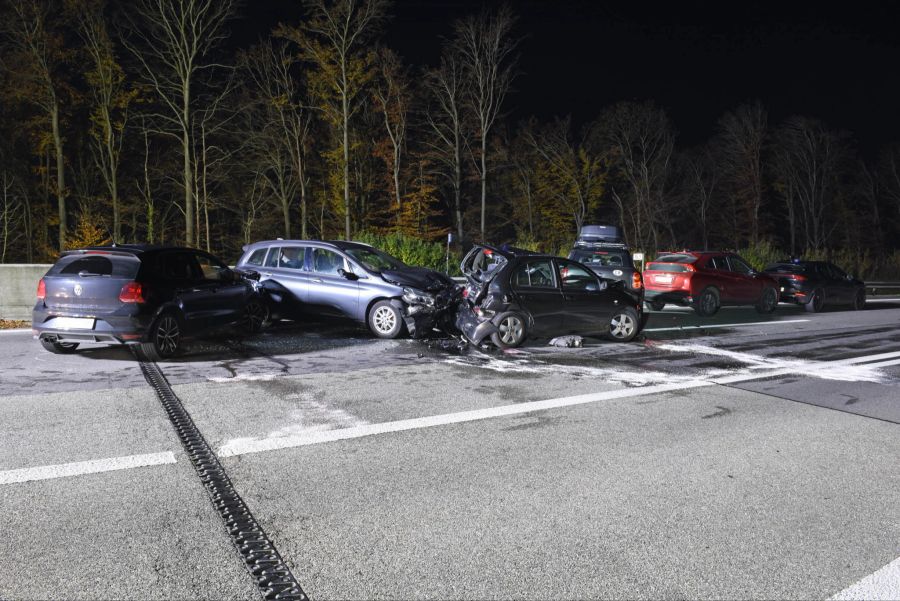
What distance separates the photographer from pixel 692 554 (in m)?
3.59

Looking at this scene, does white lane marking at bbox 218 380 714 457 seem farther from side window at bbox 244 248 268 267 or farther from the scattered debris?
side window at bbox 244 248 268 267

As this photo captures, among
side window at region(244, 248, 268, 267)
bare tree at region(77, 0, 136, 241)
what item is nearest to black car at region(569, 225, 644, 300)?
side window at region(244, 248, 268, 267)

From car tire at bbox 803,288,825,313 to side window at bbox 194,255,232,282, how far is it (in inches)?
645

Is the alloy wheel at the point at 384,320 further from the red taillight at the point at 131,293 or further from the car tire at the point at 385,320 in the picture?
the red taillight at the point at 131,293

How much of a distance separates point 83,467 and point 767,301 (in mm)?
17189

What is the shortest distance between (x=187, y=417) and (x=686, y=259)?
13.3 metres

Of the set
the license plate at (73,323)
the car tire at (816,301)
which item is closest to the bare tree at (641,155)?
the car tire at (816,301)

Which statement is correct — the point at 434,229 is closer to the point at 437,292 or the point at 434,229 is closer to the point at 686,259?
the point at 686,259

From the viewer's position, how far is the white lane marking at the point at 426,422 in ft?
17.7

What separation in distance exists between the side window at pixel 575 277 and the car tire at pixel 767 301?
26.9 ft

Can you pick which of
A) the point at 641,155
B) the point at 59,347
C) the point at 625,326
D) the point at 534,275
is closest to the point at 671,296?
the point at 625,326

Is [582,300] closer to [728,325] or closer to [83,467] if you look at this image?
[728,325]

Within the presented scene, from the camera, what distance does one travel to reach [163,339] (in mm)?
9297

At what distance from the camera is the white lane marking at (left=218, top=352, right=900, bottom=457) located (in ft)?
17.9
